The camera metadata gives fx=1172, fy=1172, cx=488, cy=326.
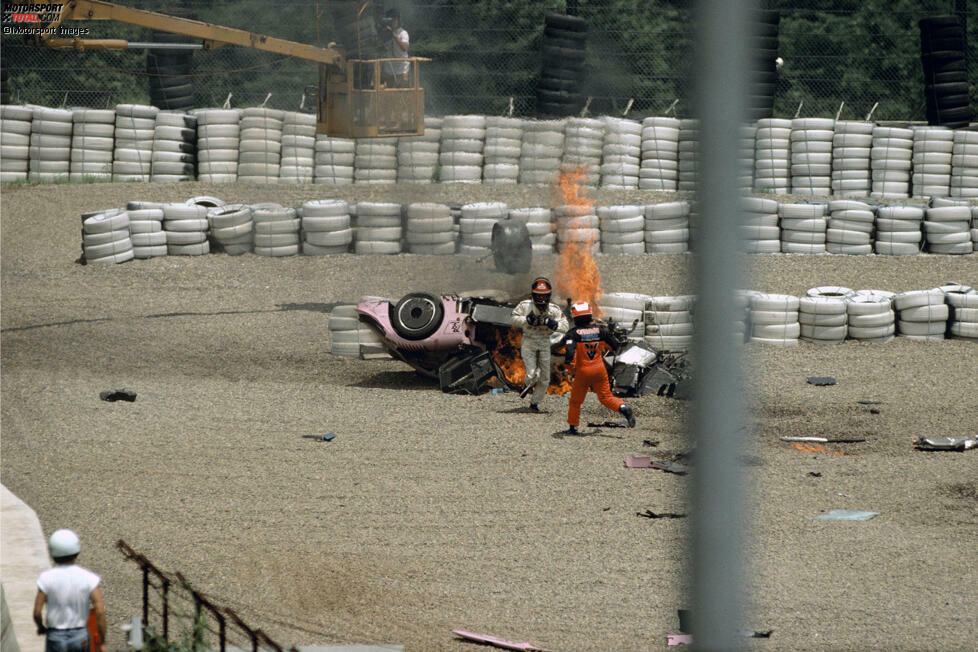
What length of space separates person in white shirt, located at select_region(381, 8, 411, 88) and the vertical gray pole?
59.7 ft

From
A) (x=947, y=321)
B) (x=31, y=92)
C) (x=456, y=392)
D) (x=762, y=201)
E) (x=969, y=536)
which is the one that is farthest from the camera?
(x=31, y=92)

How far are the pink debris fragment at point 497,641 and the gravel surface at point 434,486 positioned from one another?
126mm

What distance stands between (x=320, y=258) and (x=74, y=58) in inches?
607

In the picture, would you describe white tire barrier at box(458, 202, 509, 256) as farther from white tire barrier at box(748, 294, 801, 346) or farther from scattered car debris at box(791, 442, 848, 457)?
scattered car debris at box(791, 442, 848, 457)

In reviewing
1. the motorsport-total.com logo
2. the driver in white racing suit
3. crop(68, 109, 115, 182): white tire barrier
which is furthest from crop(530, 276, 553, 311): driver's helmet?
crop(68, 109, 115, 182): white tire barrier

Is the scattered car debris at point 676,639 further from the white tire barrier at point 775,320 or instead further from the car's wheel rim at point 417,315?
the white tire barrier at point 775,320

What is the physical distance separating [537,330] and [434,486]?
3318 mm

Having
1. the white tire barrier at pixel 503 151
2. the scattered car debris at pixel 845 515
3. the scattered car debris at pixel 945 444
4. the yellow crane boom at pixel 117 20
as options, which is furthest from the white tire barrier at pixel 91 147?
the scattered car debris at pixel 845 515

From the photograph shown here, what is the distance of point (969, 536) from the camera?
33.8ft

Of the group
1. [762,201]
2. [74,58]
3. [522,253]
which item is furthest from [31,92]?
[762,201]

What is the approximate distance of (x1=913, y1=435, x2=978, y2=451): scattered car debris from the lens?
42.6ft

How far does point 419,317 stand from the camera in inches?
602

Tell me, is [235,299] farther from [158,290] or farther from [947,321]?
[947,321]

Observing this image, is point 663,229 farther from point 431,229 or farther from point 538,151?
point 538,151
